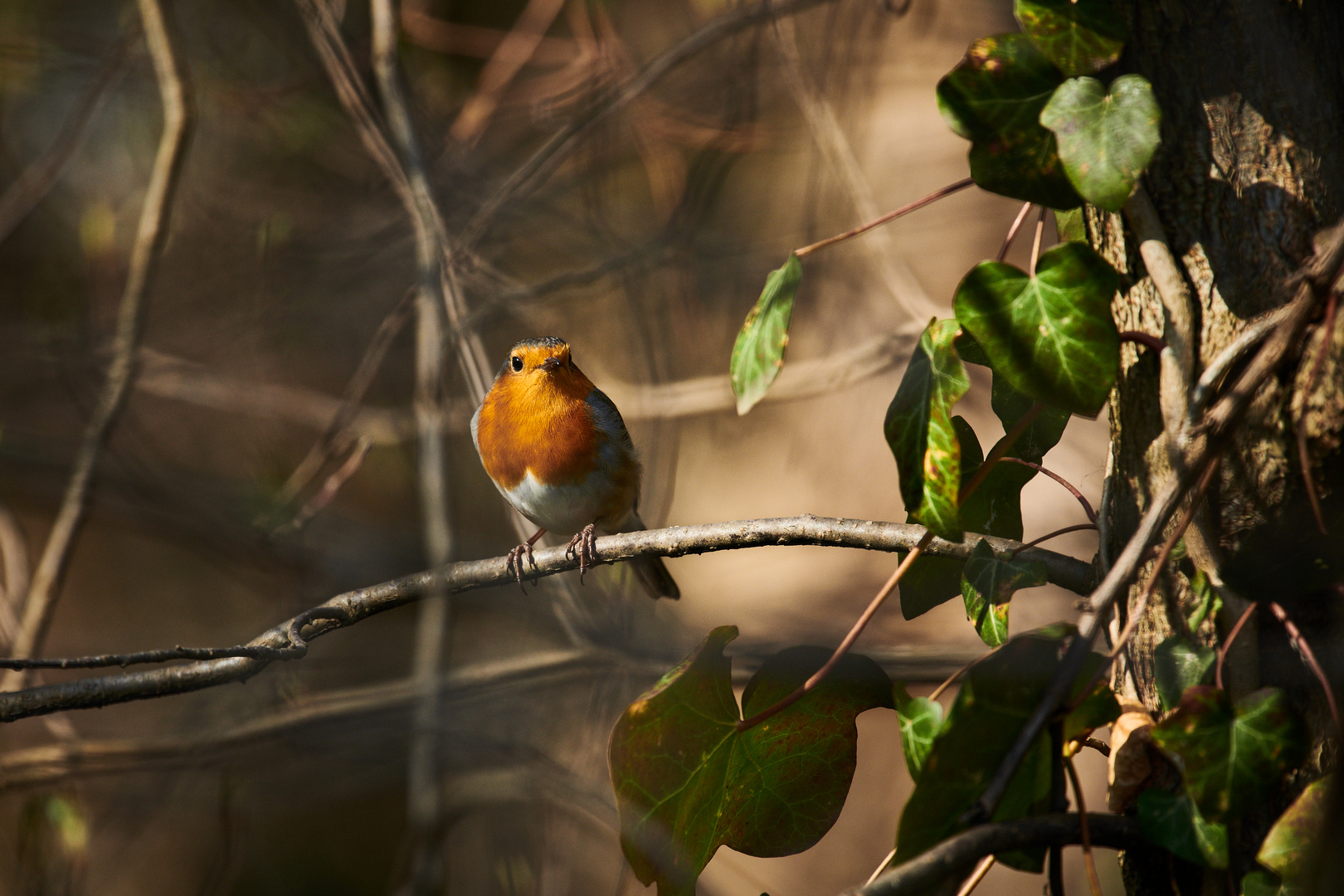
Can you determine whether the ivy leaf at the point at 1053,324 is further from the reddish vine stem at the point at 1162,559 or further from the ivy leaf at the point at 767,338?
the ivy leaf at the point at 767,338

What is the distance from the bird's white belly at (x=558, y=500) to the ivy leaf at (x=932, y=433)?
1.69 metres

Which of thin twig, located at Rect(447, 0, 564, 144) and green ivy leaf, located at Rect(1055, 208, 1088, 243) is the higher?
thin twig, located at Rect(447, 0, 564, 144)

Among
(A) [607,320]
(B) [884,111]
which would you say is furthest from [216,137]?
(B) [884,111]

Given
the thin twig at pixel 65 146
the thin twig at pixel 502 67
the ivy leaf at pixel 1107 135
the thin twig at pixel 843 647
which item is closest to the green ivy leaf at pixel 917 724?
the thin twig at pixel 843 647

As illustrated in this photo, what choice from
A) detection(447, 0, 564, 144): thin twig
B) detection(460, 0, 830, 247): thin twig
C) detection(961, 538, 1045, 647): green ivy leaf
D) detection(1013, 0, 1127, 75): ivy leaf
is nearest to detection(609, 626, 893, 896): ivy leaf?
detection(961, 538, 1045, 647): green ivy leaf

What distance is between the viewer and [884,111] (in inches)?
184

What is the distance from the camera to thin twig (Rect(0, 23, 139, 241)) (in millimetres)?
3281

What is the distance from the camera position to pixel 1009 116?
109 centimetres

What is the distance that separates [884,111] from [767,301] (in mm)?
3836

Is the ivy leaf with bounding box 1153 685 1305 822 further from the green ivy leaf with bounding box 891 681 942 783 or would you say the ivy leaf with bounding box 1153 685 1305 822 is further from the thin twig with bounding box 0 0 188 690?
the thin twig with bounding box 0 0 188 690

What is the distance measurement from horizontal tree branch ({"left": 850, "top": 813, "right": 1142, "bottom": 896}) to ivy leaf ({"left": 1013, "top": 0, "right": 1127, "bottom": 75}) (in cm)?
83

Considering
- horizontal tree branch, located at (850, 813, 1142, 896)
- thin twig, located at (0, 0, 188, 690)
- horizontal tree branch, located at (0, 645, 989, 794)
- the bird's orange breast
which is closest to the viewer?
horizontal tree branch, located at (850, 813, 1142, 896)

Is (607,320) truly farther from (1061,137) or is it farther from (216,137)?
(1061,137)

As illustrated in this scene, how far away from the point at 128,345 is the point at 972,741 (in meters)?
3.05
